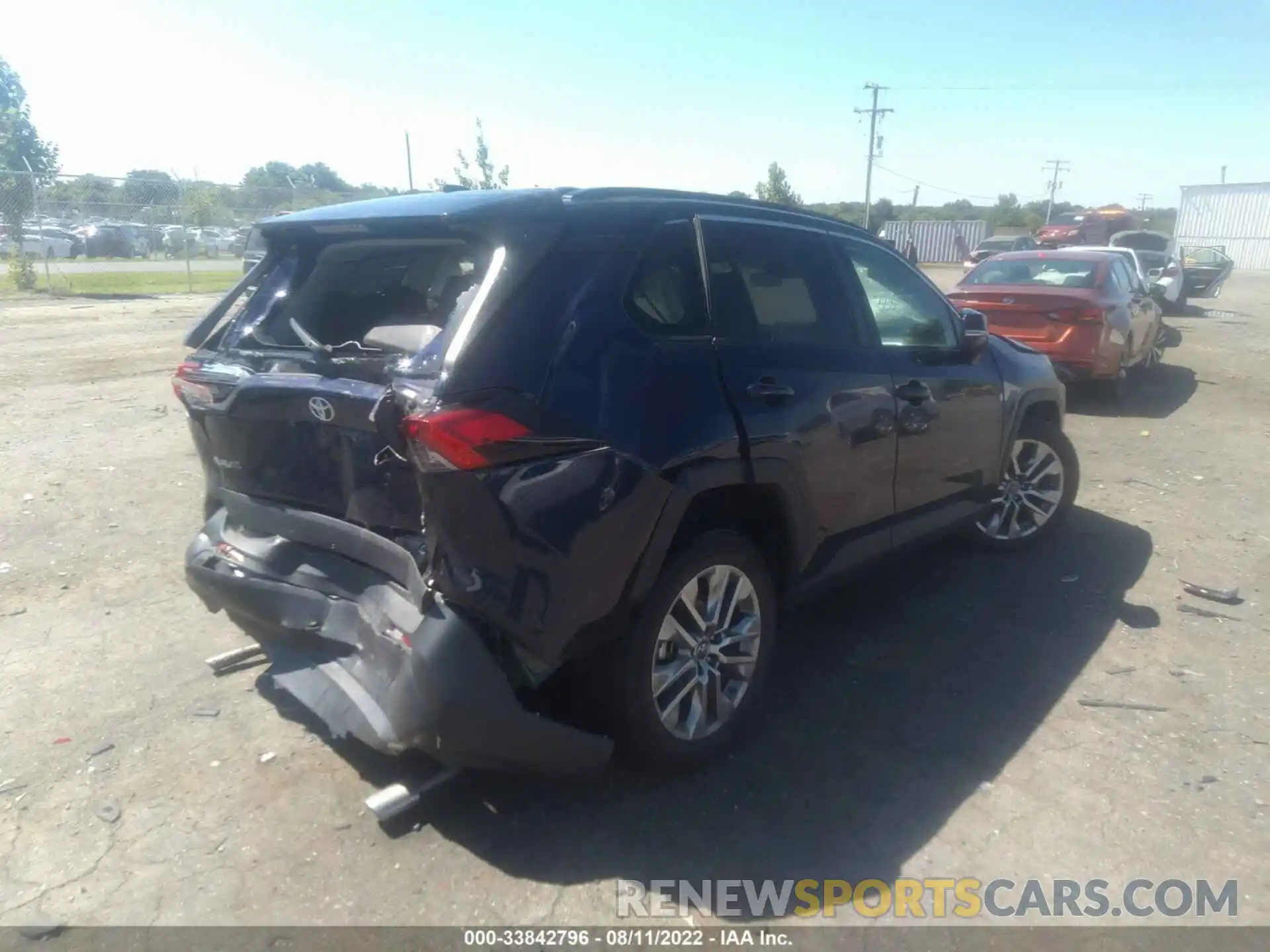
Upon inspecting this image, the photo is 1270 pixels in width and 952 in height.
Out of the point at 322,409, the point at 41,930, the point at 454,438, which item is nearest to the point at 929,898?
the point at 454,438

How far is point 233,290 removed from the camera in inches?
147

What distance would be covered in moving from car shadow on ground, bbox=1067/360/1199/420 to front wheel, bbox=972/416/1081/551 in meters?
4.83

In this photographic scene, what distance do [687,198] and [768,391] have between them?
2.58ft

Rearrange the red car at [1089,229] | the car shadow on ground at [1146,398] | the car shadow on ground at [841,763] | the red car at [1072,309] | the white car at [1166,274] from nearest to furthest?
the car shadow on ground at [841,763], the red car at [1072,309], the car shadow on ground at [1146,398], the white car at [1166,274], the red car at [1089,229]

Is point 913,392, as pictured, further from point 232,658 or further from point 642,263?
point 232,658

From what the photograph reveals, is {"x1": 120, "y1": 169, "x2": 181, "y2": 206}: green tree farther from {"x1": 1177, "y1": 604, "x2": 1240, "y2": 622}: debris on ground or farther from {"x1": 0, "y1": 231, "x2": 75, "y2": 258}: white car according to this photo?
{"x1": 1177, "y1": 604, "x2": 1240, "y2": 622}: debris on ground

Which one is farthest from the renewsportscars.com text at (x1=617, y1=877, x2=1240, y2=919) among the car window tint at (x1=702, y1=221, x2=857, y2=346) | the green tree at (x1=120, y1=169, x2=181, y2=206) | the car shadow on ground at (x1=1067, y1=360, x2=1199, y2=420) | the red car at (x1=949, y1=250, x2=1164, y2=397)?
the green tree at (x1=120, y1=169, x2=181, y2=206)

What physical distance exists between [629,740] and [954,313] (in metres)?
2.93

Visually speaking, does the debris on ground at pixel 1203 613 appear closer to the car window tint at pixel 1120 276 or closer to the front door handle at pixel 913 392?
the front door handle at pixel 913 392

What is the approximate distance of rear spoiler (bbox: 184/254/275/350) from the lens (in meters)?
3.64

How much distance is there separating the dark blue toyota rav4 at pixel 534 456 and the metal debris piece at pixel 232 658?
689 millimetres

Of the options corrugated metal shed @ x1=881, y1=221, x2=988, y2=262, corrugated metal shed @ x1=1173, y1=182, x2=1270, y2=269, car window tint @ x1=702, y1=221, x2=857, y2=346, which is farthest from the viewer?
corrugated metal shed @ x1=881, y1=221, x2=988, y2=262

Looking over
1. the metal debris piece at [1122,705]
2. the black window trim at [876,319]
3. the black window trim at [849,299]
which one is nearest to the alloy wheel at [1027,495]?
the black window trim at [876,319]

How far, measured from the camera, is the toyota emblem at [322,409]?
2.96m
